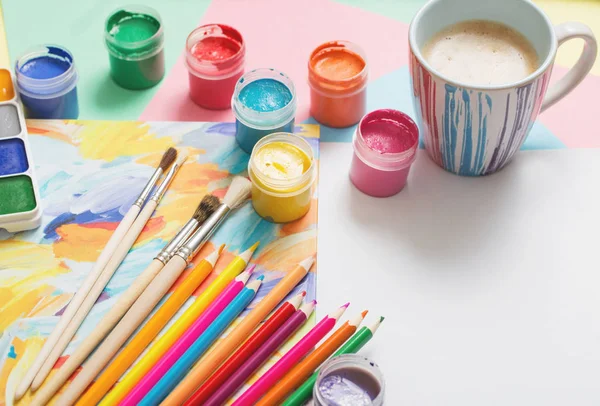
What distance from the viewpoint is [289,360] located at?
1.04m

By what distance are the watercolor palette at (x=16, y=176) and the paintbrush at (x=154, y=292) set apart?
0.22 meters

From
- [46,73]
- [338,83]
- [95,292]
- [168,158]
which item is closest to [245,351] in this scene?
[95,292]

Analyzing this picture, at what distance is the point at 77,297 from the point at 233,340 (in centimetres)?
22

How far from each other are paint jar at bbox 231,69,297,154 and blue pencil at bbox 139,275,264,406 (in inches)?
9.7

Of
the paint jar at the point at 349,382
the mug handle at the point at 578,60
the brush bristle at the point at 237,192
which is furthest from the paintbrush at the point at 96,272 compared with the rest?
the mug handle at the point at 578,60

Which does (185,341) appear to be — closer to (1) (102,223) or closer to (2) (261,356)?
(2) (261,356)

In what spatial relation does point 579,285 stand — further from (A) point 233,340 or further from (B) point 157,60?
(B) point 157,60

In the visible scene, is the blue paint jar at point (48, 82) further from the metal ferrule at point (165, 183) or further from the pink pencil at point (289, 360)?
the pink pencil at point (289, 360)

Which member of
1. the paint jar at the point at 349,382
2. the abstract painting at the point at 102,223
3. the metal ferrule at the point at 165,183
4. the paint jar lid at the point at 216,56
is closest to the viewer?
the paint jar at the point at 349,382

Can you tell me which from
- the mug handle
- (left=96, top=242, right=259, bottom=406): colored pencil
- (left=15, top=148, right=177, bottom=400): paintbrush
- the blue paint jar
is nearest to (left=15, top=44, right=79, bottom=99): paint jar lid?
the blue paint jar

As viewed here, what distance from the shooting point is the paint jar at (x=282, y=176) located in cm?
116

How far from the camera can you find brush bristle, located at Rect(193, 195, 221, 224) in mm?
A: 1181

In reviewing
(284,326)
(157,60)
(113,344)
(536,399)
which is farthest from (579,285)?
(157,60)

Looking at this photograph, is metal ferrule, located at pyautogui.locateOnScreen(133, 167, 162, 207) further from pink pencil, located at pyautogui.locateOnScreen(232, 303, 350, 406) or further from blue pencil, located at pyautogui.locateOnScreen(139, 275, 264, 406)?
pink pencil, located at pyautogui.locateOnScreen(232, 303, 350, 406)
